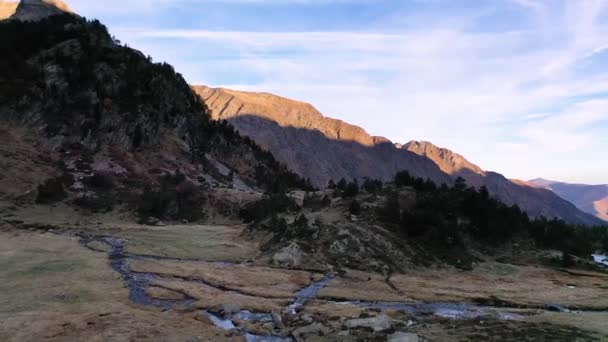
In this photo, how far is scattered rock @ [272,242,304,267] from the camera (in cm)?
5972

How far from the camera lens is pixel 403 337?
2959 centimetres

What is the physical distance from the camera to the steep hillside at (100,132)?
97.2 metres

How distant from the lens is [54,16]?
153 m

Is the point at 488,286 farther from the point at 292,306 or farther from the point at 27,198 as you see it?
the point at 27,198

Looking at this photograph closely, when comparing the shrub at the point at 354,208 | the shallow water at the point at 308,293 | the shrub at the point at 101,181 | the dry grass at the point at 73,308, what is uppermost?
the shrub at the point at 354,208

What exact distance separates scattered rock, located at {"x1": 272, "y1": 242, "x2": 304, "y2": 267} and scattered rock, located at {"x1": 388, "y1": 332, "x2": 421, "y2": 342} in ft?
97.2

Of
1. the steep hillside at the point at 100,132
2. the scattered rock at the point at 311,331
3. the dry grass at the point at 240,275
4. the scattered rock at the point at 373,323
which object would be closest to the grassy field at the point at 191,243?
the dry grass at the point at 240,275

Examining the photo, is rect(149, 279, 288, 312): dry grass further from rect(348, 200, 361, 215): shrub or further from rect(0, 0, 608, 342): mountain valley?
rect(348, 200, 361, 215): shrub

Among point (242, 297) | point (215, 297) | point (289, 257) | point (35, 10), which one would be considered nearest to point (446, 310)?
point (242, 297)

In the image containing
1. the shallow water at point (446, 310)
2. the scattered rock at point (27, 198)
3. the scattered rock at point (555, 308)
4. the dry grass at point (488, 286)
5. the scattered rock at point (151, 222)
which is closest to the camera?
the shallow water at point (446, 310)

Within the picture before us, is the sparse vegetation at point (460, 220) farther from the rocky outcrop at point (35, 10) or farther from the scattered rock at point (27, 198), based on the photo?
the rocky outcrop at point (35, 10)

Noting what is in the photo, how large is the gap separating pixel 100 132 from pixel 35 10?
78869mm

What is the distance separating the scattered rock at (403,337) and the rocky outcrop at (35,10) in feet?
562

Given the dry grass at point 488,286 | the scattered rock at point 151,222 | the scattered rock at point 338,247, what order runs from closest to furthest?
1. the dry grass at point 488,286
2. the scattered rock at point 338,247
3. the scattered rock at point 151,222
